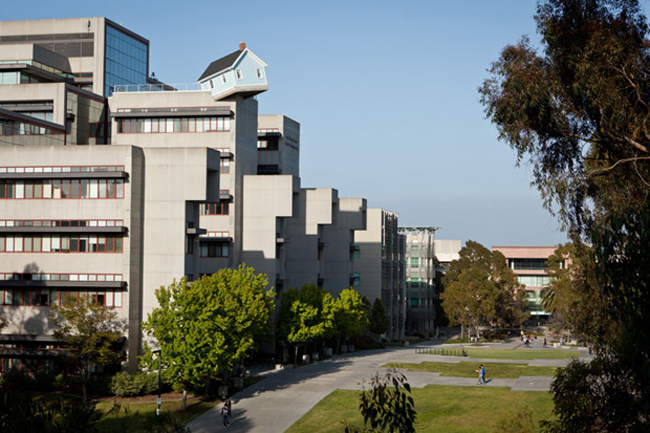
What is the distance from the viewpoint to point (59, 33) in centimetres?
10775

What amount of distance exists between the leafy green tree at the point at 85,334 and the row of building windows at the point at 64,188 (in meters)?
9.10

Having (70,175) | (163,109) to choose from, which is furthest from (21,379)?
(163,109)

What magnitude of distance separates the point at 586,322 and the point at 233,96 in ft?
189

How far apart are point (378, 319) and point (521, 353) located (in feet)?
79.9

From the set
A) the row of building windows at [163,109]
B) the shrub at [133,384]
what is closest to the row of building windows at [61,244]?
the shrub at [133,384]

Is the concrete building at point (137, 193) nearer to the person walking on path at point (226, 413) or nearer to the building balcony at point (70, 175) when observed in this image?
Result: the building balcony at point (70, 175)

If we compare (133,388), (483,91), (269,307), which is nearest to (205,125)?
Result: (269,307)

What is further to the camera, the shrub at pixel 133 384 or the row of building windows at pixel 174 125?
the row of building windows at pixel 174 125

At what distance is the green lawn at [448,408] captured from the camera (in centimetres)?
5031

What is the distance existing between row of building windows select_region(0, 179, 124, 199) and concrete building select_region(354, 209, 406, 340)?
6104cm

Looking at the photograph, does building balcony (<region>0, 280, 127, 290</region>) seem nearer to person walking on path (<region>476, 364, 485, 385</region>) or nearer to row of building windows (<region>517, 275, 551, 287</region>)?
person walking on path (<region>476, 364, 485, 385</region>)

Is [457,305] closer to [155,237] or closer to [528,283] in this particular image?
[528,283]

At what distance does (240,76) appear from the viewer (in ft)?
271

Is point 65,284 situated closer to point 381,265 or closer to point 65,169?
point 65,169
